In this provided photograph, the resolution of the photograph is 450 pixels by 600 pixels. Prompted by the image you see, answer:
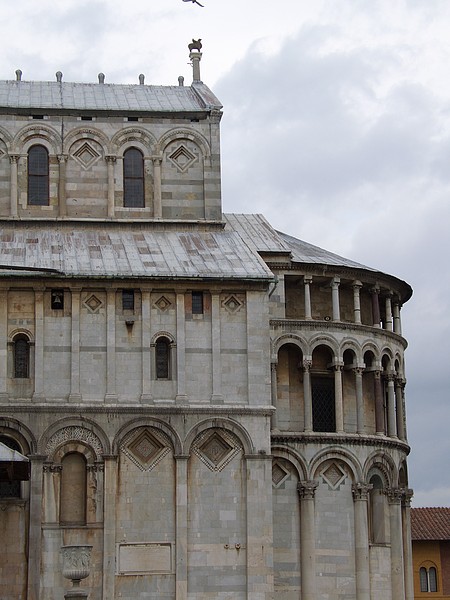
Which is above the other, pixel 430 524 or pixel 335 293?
pixel 335 293

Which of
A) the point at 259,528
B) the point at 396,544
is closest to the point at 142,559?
the point at 259,528

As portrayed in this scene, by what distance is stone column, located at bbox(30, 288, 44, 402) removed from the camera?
4625 cm

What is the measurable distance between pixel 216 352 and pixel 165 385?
6.54 ft

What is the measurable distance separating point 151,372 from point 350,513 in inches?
438

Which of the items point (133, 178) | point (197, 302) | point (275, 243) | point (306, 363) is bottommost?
point (306, 363)

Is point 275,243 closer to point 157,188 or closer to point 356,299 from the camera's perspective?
Answer: point 356,299

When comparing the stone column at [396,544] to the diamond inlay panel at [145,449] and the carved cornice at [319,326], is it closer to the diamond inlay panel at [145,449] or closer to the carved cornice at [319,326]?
the carved cornice at [319,326]

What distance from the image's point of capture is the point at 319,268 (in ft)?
182

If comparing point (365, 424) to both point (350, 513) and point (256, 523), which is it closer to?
point (350, 513)

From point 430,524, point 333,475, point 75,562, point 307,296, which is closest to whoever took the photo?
point 75,562

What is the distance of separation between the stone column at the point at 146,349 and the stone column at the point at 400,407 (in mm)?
14259

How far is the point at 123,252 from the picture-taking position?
162ft

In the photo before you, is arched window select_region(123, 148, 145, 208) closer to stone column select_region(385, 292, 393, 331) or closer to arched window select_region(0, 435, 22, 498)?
arched window select_region(0, 435, 22, 498)

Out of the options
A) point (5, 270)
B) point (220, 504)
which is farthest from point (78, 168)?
point (220, 504)
